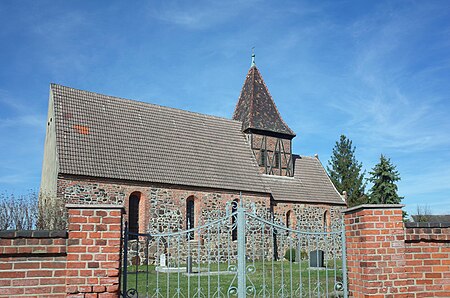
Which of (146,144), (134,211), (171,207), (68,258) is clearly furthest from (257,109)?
(68,258)

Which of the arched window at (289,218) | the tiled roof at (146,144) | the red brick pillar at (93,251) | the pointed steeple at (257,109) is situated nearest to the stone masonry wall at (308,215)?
the arched window at (289,218)

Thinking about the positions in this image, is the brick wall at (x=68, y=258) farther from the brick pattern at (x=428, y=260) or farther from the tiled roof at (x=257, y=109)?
the tiled roof at (x=257, y=109)

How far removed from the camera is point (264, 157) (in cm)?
2723

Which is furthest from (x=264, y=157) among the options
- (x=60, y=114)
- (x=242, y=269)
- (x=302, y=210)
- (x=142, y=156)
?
(x=242, y=269)

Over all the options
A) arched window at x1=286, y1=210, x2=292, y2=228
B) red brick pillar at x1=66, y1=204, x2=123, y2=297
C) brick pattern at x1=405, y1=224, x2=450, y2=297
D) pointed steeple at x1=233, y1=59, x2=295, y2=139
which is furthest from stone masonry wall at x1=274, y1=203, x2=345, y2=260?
red brick pillar at x1=66, y1=204, x2=123, y2=297

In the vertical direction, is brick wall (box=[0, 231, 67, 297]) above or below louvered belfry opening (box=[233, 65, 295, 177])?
below

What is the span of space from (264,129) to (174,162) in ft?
23.6

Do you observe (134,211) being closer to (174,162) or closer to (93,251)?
(174,162)

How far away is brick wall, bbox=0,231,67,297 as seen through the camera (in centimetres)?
502

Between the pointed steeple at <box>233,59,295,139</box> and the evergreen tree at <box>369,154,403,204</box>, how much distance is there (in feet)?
31.3

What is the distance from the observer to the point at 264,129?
2725 cm

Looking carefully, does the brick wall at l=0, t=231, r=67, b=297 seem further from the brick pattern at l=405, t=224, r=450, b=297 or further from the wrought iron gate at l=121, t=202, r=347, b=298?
the brick pattern at l=405, t=224, r=450, b=297

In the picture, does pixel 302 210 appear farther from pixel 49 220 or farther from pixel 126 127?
pixel 49 220

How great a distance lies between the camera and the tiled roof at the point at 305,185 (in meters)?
26.7
